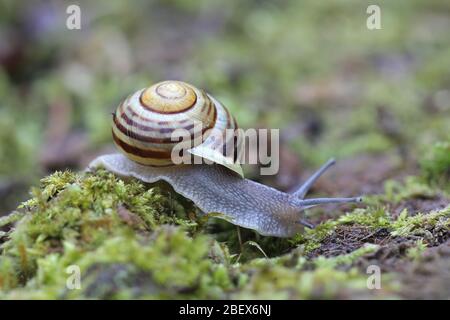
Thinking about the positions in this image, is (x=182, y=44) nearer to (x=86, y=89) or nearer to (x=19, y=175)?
(x=86, y=89)

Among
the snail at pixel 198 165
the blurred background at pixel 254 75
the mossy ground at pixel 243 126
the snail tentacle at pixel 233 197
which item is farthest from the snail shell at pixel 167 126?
the blurred background at pixel 254 75

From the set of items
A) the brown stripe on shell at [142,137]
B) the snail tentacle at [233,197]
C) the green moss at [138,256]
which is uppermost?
the brown stripe on shell at [142,137]

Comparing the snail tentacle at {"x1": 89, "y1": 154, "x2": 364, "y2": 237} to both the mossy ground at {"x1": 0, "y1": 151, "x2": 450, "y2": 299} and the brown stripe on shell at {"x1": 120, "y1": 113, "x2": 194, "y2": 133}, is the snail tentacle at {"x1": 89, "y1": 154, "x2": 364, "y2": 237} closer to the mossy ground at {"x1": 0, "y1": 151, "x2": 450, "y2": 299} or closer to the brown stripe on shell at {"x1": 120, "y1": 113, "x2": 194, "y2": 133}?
the mossy ground at {"x1": 0, "y1": 151, "x2": 450, "y2": 299}

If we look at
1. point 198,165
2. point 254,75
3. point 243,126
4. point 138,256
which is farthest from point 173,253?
point 254,75

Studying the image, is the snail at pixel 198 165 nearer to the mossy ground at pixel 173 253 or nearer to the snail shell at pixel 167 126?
the snail shell at pixel 167 126

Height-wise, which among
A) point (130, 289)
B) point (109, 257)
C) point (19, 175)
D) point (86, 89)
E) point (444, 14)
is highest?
point (444, 14)

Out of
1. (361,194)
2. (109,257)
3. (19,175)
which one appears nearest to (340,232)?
(361,194)

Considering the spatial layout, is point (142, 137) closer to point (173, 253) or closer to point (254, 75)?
point (173, 253)

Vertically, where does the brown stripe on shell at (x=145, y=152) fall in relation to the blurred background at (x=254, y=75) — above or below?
below
